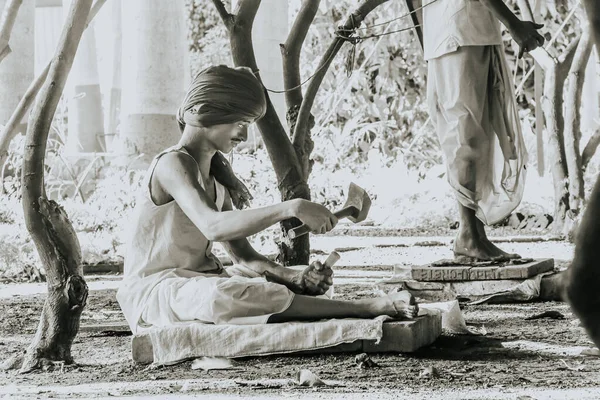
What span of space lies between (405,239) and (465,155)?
6404 mm

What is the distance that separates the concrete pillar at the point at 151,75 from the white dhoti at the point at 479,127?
813 centimetres

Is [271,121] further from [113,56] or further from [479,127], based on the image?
[113,56]

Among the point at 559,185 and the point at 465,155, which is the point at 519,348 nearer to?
the point at 465,155

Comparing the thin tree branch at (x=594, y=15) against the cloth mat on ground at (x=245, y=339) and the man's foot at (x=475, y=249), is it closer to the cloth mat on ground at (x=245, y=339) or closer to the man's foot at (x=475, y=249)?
the cloth mat on ground at (x=245, y=339)

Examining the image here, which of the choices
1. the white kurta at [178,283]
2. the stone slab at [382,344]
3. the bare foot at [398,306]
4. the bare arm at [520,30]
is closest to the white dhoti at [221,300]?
the white kurta at [178,283]

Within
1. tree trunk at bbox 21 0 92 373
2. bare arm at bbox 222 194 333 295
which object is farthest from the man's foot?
tree trunk at bbox 21 0 92 373

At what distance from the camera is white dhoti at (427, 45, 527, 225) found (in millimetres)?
7078

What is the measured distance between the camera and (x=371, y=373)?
456 cm

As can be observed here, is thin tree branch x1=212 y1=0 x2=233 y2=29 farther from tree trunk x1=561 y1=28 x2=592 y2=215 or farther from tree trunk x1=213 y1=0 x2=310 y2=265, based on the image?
tree trunk x1=561 y1=28 x2=592 y2=215

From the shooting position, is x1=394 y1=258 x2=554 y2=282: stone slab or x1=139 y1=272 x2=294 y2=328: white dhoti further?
x1=394 y1=258 x2=554 y2=282: stone slab

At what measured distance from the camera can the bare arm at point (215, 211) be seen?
459 centimetres

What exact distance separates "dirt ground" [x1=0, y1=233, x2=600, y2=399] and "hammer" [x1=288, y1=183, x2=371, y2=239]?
22.3 inches

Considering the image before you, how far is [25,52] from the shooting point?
53.9ft

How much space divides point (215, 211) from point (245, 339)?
0.57 metres
